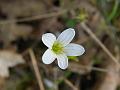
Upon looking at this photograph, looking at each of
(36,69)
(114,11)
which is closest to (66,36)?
(36,69)

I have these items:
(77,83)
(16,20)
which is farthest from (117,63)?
(16,20)

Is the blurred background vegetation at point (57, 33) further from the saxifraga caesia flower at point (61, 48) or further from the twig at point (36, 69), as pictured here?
the saxifraga caesia flower at point (61, 48)

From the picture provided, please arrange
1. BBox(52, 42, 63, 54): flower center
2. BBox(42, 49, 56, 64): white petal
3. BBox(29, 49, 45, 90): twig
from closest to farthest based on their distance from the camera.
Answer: BBox(42, 49, 56, 64): white petal < BBox(52, 42, 63, 54): flower center < BBox(29, 49, 45, 90): twig

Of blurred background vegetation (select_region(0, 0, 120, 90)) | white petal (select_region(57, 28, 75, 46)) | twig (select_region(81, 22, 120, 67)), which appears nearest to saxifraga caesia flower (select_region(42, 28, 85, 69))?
white petal (select_region(57, 28, 75, 46))

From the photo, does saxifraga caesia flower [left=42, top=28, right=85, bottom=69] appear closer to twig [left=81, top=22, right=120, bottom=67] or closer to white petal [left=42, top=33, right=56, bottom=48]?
white petal [left=42, top=33, right=56, bottom=48]

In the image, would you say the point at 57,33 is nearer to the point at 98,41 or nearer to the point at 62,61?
the point at 98,41

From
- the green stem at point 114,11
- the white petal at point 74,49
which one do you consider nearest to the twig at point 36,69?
the green stem at point 114,11
